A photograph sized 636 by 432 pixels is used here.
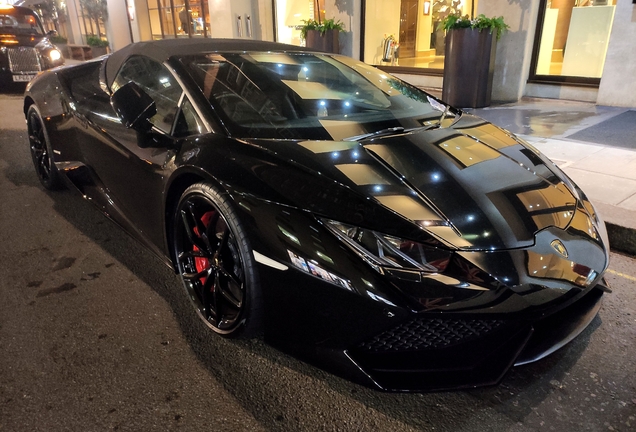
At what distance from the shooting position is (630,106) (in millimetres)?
7137

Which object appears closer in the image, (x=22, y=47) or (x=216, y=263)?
(x=216, y=263)

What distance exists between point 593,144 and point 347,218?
14.8 feet

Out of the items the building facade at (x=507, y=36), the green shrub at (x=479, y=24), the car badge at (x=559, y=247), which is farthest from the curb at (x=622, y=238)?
the building facade at (x=507, y=36)

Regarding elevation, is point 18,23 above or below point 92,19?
below

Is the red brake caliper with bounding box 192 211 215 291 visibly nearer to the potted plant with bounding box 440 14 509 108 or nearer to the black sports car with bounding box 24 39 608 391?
the black sports car with bounding box 24 39 608 391

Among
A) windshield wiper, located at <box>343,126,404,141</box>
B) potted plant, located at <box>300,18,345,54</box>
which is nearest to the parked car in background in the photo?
potted plant, located at <box>300,18,345,54</box>

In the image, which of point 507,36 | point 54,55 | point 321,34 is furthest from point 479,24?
point 54,55

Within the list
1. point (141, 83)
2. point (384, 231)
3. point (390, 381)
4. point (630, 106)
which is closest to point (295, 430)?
point (390, 381)

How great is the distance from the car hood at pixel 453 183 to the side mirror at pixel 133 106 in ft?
2.10

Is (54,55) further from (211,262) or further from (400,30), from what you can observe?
(211,262)

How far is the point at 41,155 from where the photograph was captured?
4176 mm

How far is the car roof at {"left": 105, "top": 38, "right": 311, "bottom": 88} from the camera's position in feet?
8.91

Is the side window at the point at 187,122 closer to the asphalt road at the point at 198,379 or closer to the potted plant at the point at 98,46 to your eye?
the asphalt road at the point at 198,379

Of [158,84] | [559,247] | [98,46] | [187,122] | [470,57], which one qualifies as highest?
[158,84]
